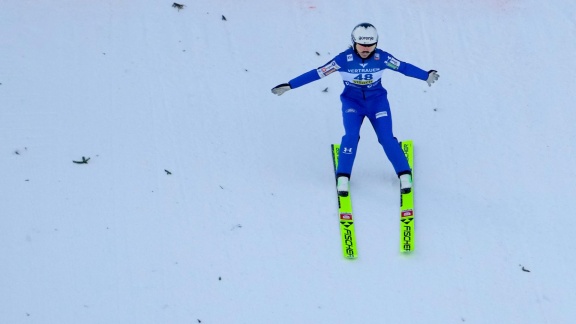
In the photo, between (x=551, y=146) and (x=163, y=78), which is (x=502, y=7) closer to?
(x=551, y=146)

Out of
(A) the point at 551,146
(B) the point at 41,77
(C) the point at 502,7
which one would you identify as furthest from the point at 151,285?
(C) the point at 502,7

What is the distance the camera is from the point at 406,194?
6.34 meters

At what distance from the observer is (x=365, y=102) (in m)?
6.29

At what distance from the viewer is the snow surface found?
18.8ft

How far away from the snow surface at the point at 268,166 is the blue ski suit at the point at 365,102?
33cm

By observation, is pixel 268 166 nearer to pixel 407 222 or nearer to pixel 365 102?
pixel 365 102

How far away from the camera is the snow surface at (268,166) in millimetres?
5742

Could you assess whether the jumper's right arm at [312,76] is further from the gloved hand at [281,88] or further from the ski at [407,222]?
the ski at [407,222]

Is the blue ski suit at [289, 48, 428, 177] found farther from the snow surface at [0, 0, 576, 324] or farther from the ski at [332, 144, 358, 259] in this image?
the snow surface at [0, 0, 576, 324]

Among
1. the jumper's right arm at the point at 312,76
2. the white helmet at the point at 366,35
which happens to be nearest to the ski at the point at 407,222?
the jumper's right arm at the point at 312,76

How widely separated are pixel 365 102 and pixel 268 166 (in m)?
1.00

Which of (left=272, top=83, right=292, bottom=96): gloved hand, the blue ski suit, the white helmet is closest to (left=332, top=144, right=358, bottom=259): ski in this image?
the blue ski suit

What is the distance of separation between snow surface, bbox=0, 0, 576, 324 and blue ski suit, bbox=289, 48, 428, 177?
1.07 feet

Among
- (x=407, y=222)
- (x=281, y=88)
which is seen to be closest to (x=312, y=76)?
(x=281, y=88)
